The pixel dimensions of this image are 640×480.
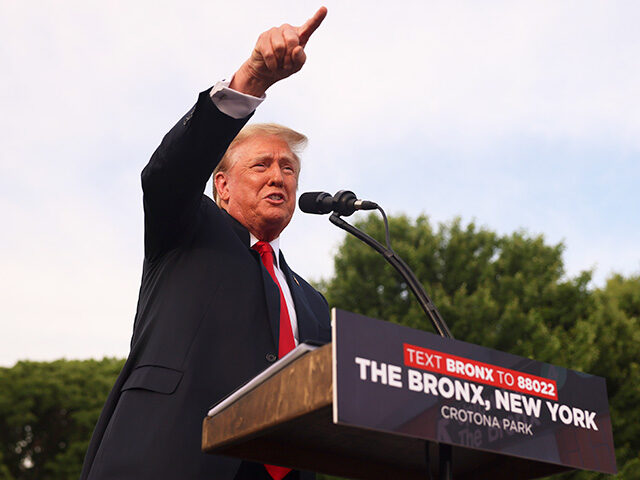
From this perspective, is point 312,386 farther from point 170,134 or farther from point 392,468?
point 170,134

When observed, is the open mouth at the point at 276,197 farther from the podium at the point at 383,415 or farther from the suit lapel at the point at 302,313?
the podium at the point at 383,415

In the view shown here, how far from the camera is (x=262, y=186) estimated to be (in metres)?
3.12

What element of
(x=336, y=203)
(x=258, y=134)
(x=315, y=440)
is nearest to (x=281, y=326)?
(x=336, y=203)

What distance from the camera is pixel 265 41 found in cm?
208

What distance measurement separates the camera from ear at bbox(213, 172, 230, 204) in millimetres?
3299

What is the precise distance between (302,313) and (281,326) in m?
0.26

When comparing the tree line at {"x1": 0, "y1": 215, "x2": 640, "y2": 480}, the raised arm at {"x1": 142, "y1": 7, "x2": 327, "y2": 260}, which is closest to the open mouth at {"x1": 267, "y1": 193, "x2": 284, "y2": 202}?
the raised arm at {"x1": 142, "y1": 7, "x2": 327, "y2": 260}

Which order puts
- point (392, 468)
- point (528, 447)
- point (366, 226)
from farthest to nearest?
1. point (366, 226)
2. point (392, 468)
3. point (528, 447)

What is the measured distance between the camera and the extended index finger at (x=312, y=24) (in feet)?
7.02

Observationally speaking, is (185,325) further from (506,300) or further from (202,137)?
(506,300)

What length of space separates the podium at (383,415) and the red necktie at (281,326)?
1.20 ft

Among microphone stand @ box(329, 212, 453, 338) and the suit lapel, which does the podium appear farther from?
the suit lapel

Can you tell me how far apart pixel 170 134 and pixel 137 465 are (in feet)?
3.59

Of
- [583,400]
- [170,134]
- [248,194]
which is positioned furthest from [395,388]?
[248,194]
